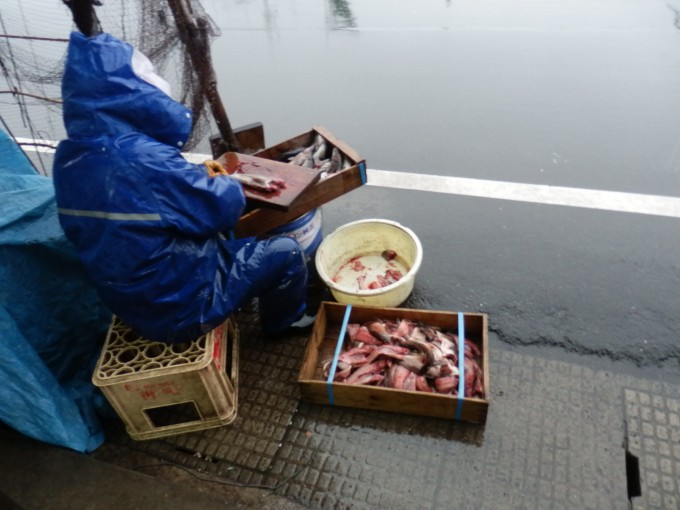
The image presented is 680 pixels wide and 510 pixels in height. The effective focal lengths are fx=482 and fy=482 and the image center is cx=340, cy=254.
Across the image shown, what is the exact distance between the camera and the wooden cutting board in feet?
11.5

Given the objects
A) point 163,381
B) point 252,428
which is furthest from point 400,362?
point 163,381

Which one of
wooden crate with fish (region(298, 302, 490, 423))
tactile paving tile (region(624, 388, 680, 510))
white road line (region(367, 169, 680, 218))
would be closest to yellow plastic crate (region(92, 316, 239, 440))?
wooden crate with fish (region(298, 302, 490, 423))

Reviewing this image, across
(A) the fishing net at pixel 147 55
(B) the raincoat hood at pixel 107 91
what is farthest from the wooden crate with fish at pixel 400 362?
(A) the fishing net at pixel 147 55

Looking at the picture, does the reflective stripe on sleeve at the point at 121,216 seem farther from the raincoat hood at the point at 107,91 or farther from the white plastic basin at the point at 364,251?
the white plastic basin at the point at 364,251

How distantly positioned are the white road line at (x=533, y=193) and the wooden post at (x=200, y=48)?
2.24 meters

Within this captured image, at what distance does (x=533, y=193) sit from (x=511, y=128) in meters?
1.59

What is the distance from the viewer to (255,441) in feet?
11.4

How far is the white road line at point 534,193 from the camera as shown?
5.14m

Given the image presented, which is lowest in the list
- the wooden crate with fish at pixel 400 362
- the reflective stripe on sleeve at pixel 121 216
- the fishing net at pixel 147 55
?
the wooden crate with fish at pixel 400 362

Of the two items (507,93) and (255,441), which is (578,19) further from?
(255,441)

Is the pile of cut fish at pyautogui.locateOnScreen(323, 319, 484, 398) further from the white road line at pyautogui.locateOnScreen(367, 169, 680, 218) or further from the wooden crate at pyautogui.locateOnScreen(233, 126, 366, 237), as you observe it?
the white road line at pyautogui.locateOnScreen(367, 169, 680, 218)

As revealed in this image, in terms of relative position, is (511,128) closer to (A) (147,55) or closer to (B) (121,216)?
(A) (147,55)

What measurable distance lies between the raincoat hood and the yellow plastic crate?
145 cm

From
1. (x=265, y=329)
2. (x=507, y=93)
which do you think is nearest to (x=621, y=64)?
(x=507, y=93)
